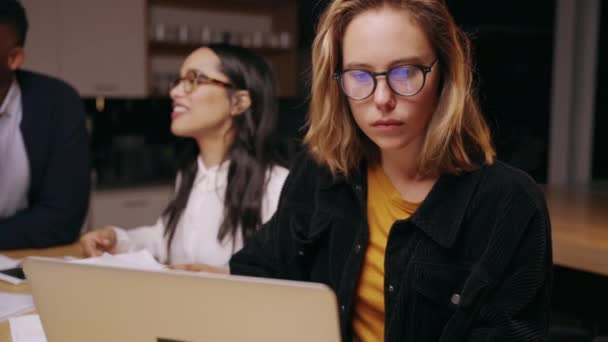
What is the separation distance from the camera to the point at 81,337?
81cm

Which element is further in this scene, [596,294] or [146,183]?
[146,183]

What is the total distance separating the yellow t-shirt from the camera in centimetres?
114

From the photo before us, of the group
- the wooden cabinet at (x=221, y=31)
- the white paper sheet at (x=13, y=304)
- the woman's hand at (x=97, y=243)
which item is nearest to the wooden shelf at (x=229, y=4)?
the wooden cabinet at (x=221, y=31)

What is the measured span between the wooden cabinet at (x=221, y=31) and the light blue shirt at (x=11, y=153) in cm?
234

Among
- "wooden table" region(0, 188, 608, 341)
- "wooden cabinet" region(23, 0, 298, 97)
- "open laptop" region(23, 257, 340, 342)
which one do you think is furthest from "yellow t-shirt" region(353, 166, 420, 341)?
"wooden cabinet" region(23, 0, 298, 97)

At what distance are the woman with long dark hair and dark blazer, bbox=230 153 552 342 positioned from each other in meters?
0.58

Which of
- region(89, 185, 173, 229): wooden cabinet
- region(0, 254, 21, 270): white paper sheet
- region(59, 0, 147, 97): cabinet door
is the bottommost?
region(89, 185, 173, 229): wooden cabinet

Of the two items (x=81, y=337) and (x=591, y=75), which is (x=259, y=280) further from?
(x=591, y=75)

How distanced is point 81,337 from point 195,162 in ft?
3.80

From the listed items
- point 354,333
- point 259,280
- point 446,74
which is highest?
point 446,74

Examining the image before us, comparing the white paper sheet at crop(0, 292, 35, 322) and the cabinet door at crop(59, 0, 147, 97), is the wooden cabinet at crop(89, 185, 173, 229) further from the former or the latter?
the white paper sheet at crop(0, 292, 35, 322)

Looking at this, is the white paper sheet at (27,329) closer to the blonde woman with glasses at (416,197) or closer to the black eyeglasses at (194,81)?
the blonde woman with glasses at (416,197)

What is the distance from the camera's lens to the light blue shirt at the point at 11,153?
6.09 feet

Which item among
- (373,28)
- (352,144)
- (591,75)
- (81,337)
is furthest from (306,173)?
(591,75)
